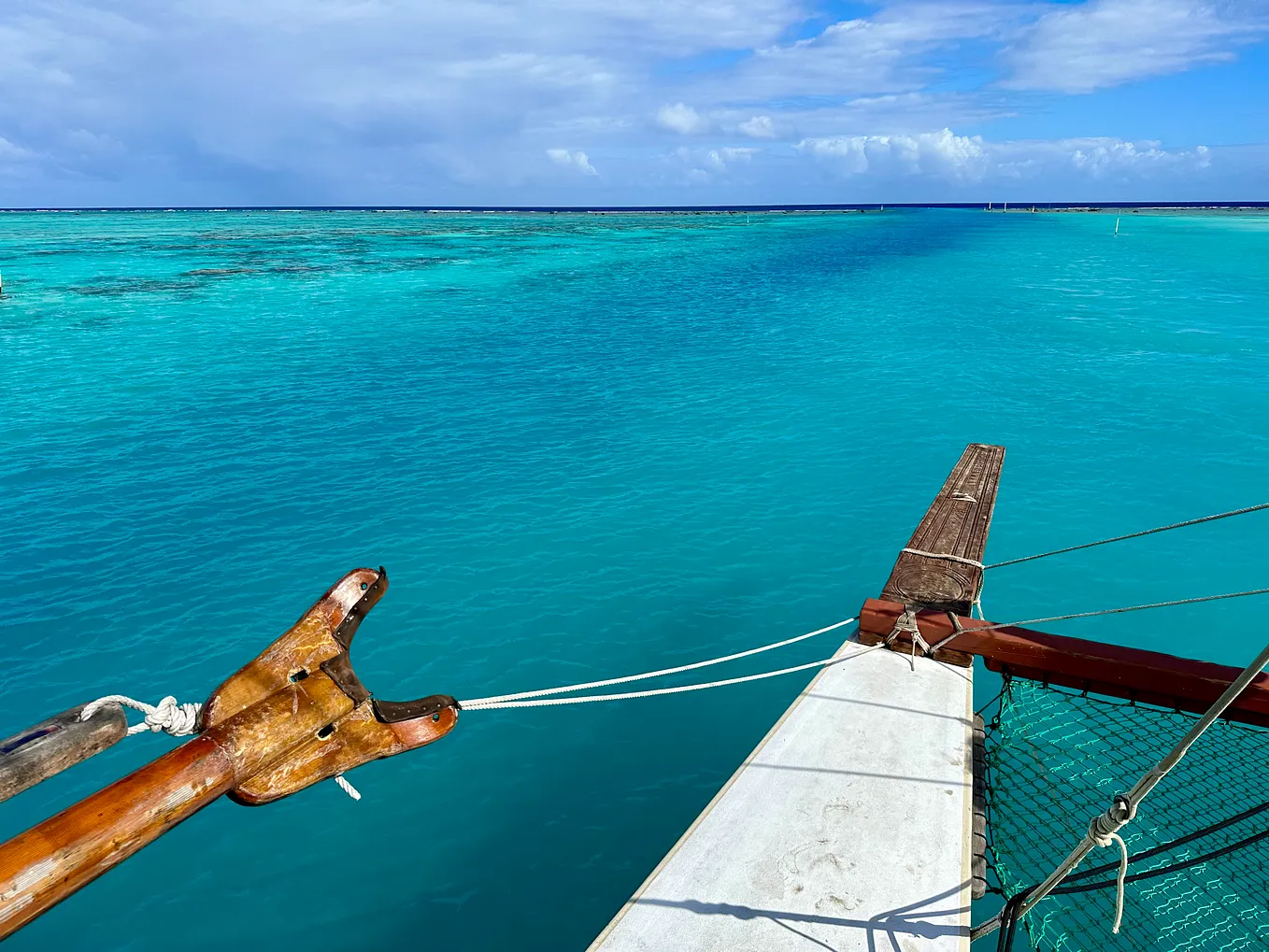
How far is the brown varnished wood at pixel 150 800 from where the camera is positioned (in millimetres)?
2648

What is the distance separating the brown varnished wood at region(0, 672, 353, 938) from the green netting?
626cm

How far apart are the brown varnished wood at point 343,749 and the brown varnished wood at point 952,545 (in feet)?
22.4

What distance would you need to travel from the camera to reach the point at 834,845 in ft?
18.9

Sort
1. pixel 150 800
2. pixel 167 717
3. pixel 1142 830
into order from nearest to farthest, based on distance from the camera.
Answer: pixel 150 800
pixel 167 717
pixel 1142 830

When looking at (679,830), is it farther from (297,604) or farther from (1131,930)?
(297,604)

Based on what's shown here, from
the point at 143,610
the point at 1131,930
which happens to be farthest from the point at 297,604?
the point at 1131,930

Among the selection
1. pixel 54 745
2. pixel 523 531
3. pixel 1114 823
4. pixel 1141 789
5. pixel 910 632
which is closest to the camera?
pixel 54 745

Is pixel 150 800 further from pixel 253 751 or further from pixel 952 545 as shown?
pixel 952 545

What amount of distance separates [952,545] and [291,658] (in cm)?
910

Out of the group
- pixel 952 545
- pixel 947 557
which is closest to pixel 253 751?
pixel 947 557

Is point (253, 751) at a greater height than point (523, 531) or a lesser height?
greater

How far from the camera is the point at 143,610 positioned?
42.0 ft

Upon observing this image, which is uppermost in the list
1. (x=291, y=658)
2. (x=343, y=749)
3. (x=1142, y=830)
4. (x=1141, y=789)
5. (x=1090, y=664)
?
(x=291, y=658)

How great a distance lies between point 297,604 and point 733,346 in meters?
25.2
